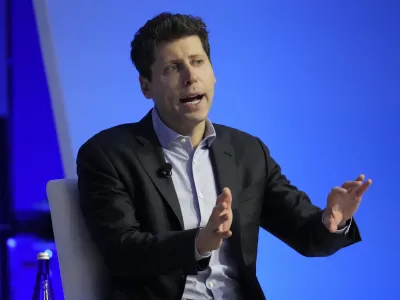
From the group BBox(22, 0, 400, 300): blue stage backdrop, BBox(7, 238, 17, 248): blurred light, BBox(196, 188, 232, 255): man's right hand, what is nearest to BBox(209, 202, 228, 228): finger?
BBox(196, 188, 232, 255): man's right hand

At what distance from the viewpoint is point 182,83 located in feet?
6.11

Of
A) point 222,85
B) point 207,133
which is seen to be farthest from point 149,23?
point 222,85

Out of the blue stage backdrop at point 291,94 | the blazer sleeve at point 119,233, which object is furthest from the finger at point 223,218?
the blue stage backdrop at point 291,94

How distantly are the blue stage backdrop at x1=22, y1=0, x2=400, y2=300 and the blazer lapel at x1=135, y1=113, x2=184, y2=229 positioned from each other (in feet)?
3.48

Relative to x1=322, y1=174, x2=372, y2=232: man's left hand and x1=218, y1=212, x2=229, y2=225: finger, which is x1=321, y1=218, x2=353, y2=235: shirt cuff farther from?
x1=218, y1=212, x2=229, y2=225: finger

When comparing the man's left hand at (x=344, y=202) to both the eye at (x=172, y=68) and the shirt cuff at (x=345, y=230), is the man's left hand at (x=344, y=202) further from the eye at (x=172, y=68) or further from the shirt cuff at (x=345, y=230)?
the eye at (x=172, y=68)

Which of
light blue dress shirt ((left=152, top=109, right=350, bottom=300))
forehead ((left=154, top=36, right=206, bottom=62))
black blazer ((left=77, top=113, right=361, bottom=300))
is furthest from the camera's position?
forehead ((left=154, top=36, right=206, bottom=62))

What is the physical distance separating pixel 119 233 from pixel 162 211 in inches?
5.4

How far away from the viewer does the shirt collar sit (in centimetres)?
189

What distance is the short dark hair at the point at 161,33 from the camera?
A: 1.90 meters

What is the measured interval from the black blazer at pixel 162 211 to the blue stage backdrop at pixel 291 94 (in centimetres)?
98

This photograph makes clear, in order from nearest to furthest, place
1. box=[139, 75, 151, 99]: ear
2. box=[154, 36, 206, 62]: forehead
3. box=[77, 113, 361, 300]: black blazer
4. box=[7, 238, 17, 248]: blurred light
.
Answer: box=[77, 113, 361, 300]: black blazer
box=[154, 36, 206, 62]: forehead
box=[139, 75, 151, 99]: ear
box=[7, 238, 17, 248]: blurred light

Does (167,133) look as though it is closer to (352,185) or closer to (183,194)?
(183,194)

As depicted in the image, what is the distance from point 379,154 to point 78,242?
5.50 feet
